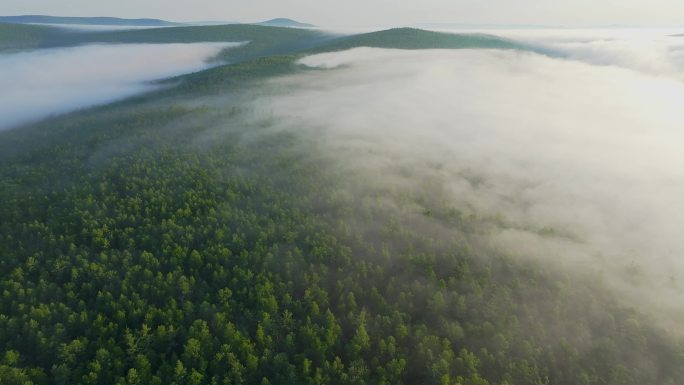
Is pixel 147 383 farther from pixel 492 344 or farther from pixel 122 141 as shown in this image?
pixel 122 141

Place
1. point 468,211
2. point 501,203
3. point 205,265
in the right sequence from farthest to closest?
point 501,203
point 468,211
point 205,265

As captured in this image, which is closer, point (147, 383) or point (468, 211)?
point (147, 383)

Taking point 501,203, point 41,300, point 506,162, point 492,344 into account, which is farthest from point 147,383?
point 506,162

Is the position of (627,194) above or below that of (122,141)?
below

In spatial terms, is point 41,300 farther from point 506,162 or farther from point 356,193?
point 506,162

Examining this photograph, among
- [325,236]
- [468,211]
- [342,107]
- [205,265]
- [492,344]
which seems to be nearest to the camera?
[492,344]

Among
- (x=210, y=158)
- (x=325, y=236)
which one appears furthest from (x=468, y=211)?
(x=210, y=158)
